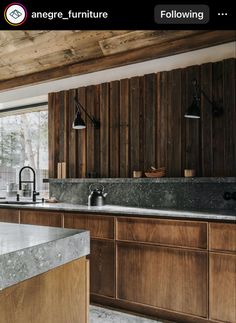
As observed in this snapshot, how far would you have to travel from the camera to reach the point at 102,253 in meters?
3.06

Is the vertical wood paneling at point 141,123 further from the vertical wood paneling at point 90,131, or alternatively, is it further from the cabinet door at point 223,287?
Result: the cabinet door at point 223,287

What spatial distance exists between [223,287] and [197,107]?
1.60 meters

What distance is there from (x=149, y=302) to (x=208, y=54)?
243 cm

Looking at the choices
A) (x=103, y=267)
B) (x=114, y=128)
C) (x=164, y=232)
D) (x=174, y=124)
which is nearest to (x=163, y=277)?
(x=164, y=232)

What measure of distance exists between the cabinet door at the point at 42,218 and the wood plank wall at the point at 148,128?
711 millimetres

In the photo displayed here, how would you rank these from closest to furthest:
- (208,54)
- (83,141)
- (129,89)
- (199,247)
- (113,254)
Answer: (199,247), (113,254), (208,54), (129,89), (83,141)

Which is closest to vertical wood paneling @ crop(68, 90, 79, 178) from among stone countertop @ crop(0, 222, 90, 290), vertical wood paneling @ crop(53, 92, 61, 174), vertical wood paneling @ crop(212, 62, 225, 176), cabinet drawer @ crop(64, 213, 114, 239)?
vertical wood paneling @ crop(53, 92, 61, 174)

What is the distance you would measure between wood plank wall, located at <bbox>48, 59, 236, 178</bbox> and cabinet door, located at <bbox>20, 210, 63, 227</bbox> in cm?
71

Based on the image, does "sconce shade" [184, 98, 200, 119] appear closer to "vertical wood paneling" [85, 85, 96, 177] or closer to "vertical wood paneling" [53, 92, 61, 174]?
"vertical wood paneling" [85, 85, 96, 177]

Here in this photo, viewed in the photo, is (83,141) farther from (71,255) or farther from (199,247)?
(71,255)

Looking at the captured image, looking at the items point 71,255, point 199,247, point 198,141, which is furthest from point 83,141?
point 71,255

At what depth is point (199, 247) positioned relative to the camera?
2555mm

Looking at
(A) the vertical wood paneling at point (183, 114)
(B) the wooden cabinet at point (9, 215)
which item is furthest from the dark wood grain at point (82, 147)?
(A) the vertical wood paneling at point (183, 114)

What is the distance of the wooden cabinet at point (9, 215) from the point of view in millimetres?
3658
